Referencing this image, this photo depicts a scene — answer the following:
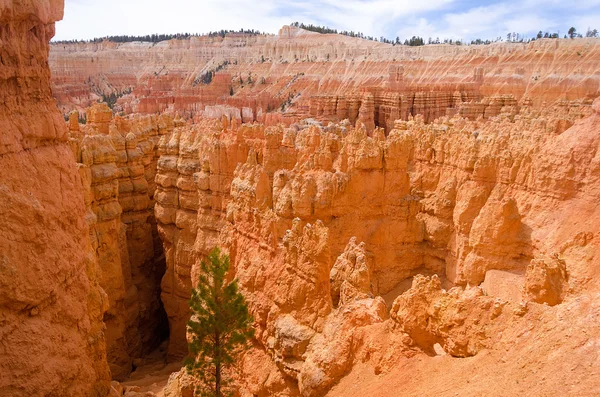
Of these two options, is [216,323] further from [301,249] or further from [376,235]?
[376,235]

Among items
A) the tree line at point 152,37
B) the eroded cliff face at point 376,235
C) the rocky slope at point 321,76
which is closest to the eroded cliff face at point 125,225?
the eroded cliff face at point 376,235

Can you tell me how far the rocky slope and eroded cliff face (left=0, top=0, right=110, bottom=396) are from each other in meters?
37.6

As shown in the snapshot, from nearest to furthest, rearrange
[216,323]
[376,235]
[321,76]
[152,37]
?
[216,323], [376,235], [321,76], [152,37]

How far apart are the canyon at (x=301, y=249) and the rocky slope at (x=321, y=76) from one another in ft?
67.0

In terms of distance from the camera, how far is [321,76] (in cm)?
8094

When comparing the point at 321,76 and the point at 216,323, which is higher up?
the point at 321,76

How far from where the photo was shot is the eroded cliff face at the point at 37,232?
6.62 m

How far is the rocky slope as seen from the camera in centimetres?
4862

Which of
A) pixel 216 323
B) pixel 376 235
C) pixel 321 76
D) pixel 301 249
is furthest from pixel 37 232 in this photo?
pixel 321 76

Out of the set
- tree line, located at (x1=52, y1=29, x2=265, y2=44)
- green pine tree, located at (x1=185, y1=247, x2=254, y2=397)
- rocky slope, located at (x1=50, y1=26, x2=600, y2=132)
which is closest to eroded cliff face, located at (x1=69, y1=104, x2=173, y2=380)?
green pine tree, located at (x1=185, y1=247, x2=254, y2=397)

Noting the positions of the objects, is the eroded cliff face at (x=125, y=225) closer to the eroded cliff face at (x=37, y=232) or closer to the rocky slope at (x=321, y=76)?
the eroded cliff face at (x=37, y=232)

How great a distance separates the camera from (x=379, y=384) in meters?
7.41

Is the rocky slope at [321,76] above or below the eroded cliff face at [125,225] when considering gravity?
above

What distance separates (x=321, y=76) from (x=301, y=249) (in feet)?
241
